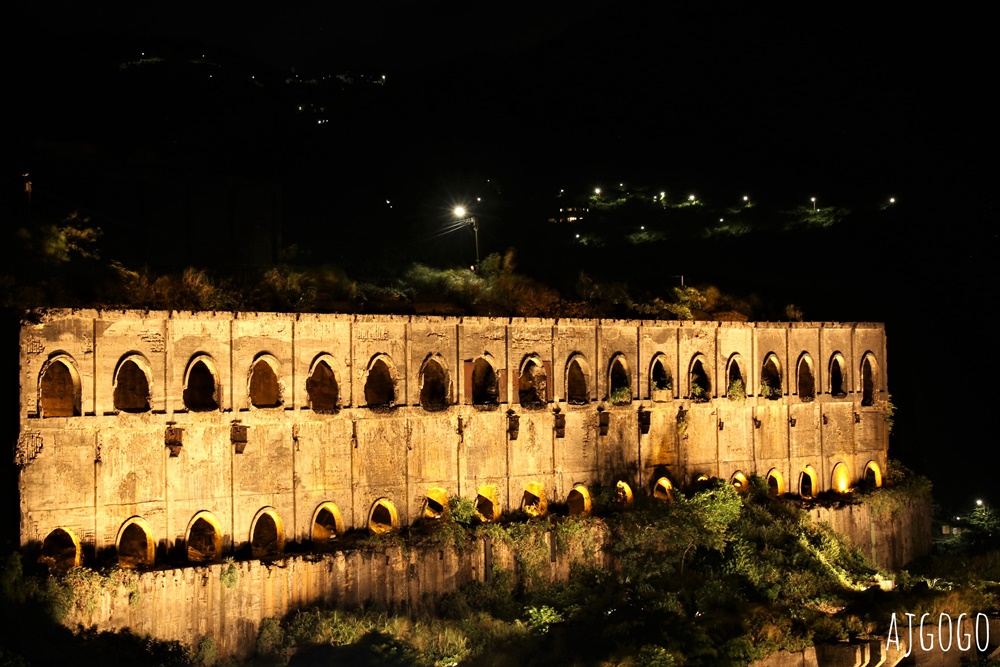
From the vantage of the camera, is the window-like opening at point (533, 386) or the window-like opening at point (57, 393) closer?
the window-like opening at point (57, 393)

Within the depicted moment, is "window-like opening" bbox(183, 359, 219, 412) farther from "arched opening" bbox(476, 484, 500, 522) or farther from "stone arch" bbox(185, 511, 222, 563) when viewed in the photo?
"arched opening" bbox(476, 484, 500, 522)

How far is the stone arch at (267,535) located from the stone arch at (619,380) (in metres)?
11.0

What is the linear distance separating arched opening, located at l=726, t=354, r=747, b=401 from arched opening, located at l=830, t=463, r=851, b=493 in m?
5.92

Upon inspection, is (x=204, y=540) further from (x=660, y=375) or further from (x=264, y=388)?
(x=660, y=375)

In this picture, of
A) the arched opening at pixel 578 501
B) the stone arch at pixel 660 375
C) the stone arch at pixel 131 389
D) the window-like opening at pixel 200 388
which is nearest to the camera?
the stone arch at pixel 131 389

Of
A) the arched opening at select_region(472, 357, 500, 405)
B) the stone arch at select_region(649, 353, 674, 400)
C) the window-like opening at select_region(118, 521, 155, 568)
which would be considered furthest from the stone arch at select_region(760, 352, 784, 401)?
the window-like opening at select_region(118, 521, 155, 568)

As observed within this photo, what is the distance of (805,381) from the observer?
129 ft

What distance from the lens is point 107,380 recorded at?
75.9 ft

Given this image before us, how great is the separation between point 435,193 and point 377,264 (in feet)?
67.5

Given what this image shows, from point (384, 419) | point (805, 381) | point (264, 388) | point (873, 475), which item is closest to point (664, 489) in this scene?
point (805, 381)

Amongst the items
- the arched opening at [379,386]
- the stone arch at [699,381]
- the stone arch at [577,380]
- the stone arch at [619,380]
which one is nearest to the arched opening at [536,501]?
the stone arch at [577,380]

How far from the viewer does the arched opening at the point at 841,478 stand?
39.5 meters

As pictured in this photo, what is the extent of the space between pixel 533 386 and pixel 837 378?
1357 cm

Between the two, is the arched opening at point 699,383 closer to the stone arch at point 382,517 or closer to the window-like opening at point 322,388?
the stone arch at point 382,517
